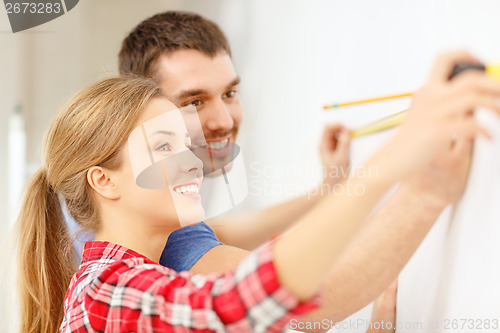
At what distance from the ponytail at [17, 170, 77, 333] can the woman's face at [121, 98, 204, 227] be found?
200 mm

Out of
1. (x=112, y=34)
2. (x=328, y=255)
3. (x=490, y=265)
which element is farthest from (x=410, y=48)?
(x=112, y=34)

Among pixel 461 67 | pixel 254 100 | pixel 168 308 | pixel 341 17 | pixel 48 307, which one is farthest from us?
pixel 254 100

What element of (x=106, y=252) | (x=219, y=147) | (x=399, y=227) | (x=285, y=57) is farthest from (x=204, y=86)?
(x=399, y=227)

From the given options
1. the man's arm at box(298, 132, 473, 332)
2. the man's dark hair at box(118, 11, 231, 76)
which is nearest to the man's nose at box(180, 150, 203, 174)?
the man's arm at box(298, 132, 473, 332)

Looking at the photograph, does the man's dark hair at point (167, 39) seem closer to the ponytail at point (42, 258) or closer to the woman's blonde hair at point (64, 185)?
the woman's blonde hair at point (64, 185)

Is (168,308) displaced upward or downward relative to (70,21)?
downward

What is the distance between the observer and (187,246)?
0.91m

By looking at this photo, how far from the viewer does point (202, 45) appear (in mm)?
1139

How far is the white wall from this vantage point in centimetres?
85

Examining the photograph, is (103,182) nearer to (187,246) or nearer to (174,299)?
(187,246)

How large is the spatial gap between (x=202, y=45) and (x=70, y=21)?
0.67 metres

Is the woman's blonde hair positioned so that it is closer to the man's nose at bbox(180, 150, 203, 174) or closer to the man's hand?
the man's nose at bbox(180, 150, 203, 174)

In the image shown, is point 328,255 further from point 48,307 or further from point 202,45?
point 202,45

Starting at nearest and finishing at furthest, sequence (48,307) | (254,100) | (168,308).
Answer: (168,308)
(48,307)
(254,100)
